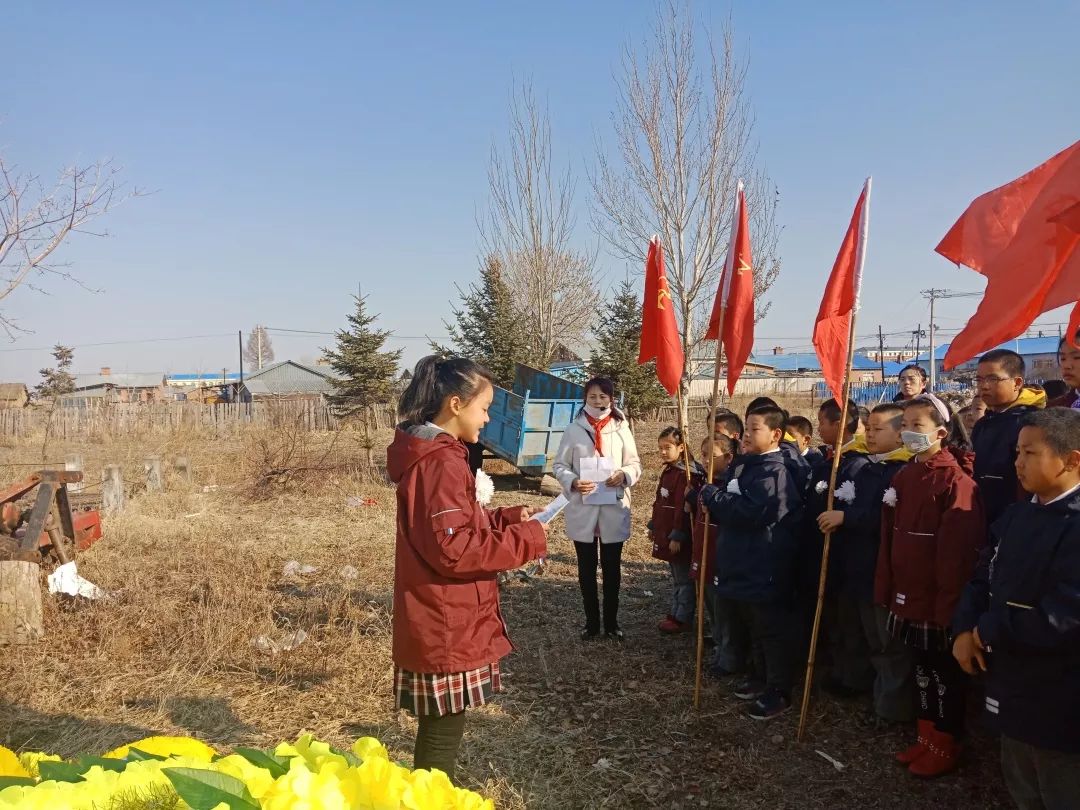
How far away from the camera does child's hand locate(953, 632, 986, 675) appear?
97.5 inches

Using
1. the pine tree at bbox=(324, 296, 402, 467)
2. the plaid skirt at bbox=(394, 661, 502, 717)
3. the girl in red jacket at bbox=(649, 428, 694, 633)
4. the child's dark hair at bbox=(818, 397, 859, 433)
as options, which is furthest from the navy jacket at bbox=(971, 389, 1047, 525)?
the pine tree at bbox=(324, 296, 402, 467)

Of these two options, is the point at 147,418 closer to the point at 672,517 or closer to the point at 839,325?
the point at 672,517

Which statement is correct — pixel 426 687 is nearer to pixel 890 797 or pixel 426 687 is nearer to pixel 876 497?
pixel 890 797

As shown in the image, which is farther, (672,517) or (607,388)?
(672,517)

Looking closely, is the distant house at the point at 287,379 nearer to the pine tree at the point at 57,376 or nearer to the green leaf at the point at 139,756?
the pine tree at the point at 57,376

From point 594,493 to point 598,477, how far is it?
0.12 m

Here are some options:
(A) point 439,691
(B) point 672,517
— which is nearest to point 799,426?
(B) point 672,517

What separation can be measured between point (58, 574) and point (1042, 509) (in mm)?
6124

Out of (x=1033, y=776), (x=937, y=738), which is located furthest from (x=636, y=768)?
(x=1033, y=776)

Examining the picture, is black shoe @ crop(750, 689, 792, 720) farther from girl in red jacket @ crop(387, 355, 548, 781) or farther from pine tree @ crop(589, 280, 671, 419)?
pine tree @ crop(589, 280, 671, 419)

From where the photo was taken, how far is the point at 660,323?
4535 mm

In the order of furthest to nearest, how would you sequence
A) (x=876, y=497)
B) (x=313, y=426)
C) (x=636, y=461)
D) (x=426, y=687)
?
(x=313, y=426), (x=636, y=461), (x=876, y=497), (x=426, y=687)

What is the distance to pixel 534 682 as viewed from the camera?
445 centimetres

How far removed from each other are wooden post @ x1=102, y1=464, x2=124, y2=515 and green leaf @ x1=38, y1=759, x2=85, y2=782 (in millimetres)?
9426
